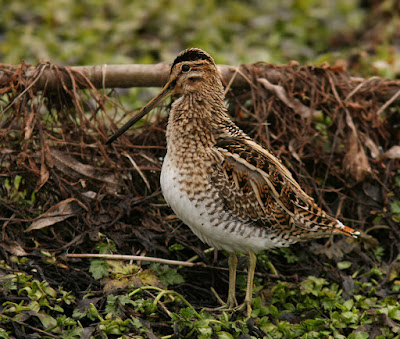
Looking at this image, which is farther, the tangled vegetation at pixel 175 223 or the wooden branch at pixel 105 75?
the wooden branch at pixel 105 75

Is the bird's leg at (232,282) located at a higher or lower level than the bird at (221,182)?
lower

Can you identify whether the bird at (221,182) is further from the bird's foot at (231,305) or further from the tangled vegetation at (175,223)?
the tangled vegetation at (175,223)

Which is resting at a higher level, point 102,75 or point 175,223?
point 102,75

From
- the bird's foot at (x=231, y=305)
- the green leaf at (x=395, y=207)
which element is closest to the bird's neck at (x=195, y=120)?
the bird's foot at (x=231, y=305)

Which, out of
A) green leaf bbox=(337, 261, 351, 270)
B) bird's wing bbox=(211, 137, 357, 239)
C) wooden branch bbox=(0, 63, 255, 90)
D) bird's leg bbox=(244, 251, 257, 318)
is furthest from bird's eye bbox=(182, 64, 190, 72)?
green leaf bbox=(337, 261, 351, 270)

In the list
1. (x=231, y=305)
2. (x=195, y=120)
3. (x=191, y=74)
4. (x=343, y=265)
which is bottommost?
(x=231, y=305)

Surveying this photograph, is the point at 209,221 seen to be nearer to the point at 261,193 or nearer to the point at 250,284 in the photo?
the point at 261,193

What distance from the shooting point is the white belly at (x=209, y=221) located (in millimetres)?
3982

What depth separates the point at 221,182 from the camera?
4.04m

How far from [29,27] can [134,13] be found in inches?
61.7

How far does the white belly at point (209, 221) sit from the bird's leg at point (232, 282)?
27cm

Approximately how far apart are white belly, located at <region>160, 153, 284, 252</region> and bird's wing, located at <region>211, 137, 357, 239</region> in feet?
0.23

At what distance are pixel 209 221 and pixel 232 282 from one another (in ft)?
2.13

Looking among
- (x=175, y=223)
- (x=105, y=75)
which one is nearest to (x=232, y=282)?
(x=175, y=223)
